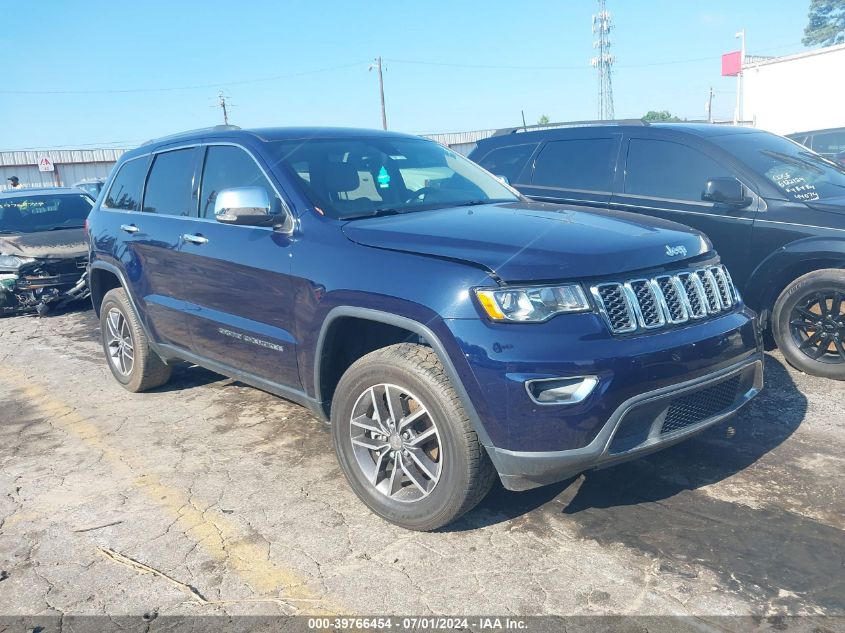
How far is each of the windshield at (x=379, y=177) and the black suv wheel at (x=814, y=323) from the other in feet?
7.47

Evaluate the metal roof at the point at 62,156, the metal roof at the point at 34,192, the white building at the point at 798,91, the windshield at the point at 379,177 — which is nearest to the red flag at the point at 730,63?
the white building at the point at 798,91

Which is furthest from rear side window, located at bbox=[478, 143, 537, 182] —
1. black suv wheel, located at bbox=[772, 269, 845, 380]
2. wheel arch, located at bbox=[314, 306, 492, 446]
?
wheel arch, located at bbox=[314, 306, 492, 446]

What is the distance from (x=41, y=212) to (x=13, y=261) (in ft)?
4.46

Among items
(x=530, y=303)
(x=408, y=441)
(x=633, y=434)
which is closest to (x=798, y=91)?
(x=633, y=434)

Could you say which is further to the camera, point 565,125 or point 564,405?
point 565,125

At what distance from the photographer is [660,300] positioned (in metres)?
3.16

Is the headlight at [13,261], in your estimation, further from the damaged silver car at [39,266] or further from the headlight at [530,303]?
the headlight at [530,303]

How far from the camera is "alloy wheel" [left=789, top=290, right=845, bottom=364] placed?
511 cm

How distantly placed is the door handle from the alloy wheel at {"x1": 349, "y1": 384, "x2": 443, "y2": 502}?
163cm

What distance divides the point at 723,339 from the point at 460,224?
1.32 meters

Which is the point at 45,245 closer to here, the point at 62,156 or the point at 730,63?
the point at 62,156

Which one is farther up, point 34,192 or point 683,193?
point 34,192

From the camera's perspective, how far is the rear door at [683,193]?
5.51 metres

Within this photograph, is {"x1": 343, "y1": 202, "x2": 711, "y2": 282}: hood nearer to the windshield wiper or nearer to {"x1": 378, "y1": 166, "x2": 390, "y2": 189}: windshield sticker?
the windshield wiper
